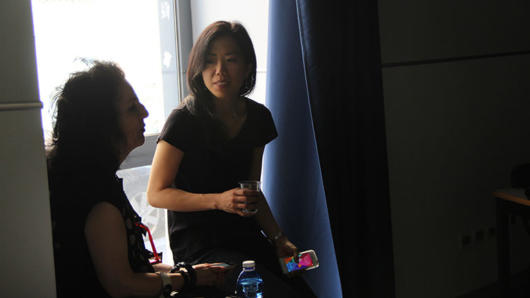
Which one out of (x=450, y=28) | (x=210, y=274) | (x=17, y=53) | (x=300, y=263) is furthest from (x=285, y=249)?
(x=450, y=28)

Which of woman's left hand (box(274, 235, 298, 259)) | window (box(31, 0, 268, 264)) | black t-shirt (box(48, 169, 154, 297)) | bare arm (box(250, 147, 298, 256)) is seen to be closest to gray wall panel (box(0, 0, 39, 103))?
black t-shirt (box(48, 169, 154, 297))

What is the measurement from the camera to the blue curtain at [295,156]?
87.1 inches

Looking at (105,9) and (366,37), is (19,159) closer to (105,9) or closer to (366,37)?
(105,9)

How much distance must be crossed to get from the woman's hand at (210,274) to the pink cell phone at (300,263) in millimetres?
319

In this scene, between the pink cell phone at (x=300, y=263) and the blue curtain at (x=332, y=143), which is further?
the blue curtain at (x=332, y=143)

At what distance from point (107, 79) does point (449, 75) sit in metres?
1.83

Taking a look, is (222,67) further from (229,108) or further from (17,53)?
(17,53)

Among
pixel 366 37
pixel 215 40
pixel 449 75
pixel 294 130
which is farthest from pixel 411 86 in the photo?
pixel 215 40

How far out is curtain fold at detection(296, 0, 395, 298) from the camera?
2.09m

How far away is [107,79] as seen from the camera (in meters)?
1.51

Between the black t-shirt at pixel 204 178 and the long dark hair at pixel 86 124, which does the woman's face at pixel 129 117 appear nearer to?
the long dark hair at pixel 86 124

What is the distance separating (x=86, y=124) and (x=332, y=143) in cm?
102

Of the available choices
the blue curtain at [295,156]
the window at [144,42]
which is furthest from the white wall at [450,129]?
the window at [144,42]

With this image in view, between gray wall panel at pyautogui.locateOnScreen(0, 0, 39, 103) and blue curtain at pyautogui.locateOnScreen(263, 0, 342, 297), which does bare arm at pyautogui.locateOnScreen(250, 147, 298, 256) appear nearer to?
blue curtain at pyautogui.locateOnScreen(263, 0, 342, 297)
